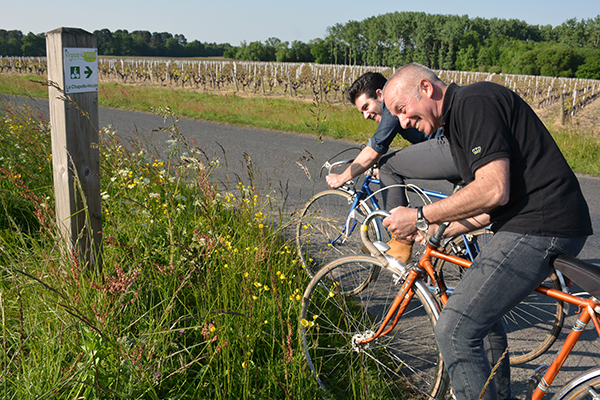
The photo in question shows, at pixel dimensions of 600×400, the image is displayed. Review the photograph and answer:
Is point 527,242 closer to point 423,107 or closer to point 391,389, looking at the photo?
point 423,107

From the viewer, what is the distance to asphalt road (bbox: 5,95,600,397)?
2.78 meters

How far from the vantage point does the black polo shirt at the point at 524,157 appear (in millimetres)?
1676

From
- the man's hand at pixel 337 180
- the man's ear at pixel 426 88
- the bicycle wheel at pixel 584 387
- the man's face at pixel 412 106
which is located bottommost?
the bicycle wheel at pixel 584 387

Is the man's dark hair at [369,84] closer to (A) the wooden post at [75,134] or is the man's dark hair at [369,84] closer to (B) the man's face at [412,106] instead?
(B) the man's face at [412,106]

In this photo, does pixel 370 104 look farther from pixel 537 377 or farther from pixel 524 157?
pixel 537 377

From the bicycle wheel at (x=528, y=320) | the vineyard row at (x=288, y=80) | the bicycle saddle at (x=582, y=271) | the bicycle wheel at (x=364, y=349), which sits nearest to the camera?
the bicycle saddle at (x=582, y=271)

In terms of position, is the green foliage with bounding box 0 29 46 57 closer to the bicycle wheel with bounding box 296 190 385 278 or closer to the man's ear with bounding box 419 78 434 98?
the bicycle wheel with bounding box 296 190 385 278

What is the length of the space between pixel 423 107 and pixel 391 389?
5.50ft

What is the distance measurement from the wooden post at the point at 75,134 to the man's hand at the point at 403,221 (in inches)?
66.3

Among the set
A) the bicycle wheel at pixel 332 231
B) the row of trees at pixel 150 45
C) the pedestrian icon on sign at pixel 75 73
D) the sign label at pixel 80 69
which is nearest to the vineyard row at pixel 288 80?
the bicycle wheel at pixel 332 231

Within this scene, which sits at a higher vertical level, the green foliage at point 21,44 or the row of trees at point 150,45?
the row of trees at point 150,45

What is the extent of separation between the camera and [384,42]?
140750 millimetres

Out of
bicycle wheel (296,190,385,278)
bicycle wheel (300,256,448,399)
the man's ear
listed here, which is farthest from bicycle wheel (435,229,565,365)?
the man's ear

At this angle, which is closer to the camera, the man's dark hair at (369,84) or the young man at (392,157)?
the young man at (392,157)
